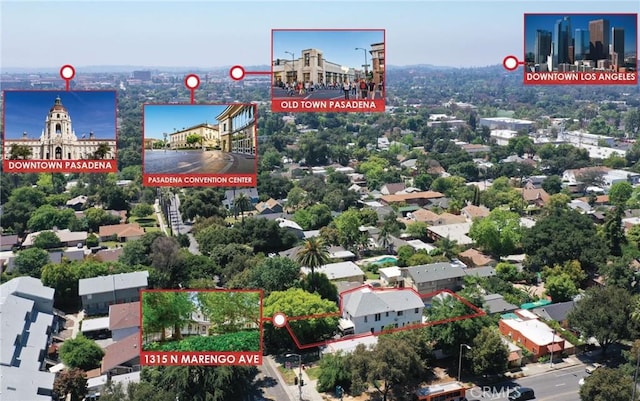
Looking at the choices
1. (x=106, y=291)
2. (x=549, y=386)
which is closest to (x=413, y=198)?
(x=549, y=386)

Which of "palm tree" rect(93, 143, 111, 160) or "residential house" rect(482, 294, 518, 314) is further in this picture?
"residential house" rect(482, 294, 518, 314)

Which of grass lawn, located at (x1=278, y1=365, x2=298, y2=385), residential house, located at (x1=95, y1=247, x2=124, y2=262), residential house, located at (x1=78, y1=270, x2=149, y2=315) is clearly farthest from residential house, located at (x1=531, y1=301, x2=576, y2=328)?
residential house, located at (x1=95, y1=247, x2=124, y2=262)

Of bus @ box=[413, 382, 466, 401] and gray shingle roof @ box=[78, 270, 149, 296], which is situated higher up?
gray shingle roof @ box=[78, 270, 149, 296]

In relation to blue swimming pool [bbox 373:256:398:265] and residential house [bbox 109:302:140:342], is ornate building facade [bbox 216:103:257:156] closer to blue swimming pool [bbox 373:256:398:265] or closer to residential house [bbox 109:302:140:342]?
residential house [bbox 109:302:140:342]

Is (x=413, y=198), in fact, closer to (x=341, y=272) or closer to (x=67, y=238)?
(x=341, y=272)

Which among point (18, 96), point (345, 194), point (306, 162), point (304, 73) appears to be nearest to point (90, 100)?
point (18, 96)

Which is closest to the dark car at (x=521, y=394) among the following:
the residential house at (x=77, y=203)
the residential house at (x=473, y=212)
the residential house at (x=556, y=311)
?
the residential house at (x=556, y=311)

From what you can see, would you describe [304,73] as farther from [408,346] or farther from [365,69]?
[408,346]

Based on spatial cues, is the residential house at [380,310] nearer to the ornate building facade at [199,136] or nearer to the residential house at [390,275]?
the residential house at [390,275]
